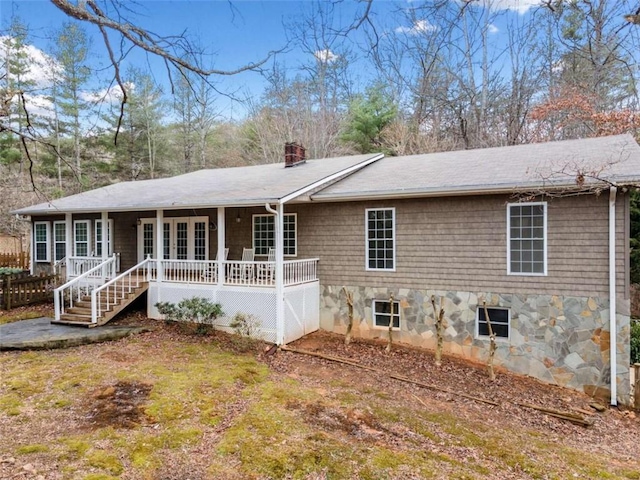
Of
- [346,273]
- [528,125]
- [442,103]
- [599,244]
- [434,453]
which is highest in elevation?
[442,103]

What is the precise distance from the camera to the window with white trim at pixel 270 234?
11398 millimetres

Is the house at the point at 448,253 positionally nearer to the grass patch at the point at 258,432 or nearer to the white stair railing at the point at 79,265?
the white stair railing at the point at 79,265

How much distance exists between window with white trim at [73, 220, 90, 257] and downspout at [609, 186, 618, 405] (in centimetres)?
1591

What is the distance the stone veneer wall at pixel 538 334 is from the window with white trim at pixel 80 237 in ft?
36.7

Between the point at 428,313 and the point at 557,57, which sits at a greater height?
the point at 557,57

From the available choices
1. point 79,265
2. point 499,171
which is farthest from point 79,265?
point 499,171

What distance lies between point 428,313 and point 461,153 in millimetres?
5564

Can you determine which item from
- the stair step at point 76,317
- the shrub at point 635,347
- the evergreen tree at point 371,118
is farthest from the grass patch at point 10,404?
the evergreen tree at point 371,118

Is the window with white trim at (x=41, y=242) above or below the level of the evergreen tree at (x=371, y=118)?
below

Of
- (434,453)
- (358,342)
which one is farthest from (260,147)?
(434,453)

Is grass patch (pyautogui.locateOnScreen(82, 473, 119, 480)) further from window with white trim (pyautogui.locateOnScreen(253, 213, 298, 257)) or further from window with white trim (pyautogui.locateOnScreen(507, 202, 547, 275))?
window with white trim (pyautogui.locateOnScreen(507, 202, 547, 275))

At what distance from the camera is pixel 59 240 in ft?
50.3

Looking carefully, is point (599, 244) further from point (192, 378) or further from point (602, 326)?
point (192, 378)

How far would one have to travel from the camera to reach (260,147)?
27.0 metres
